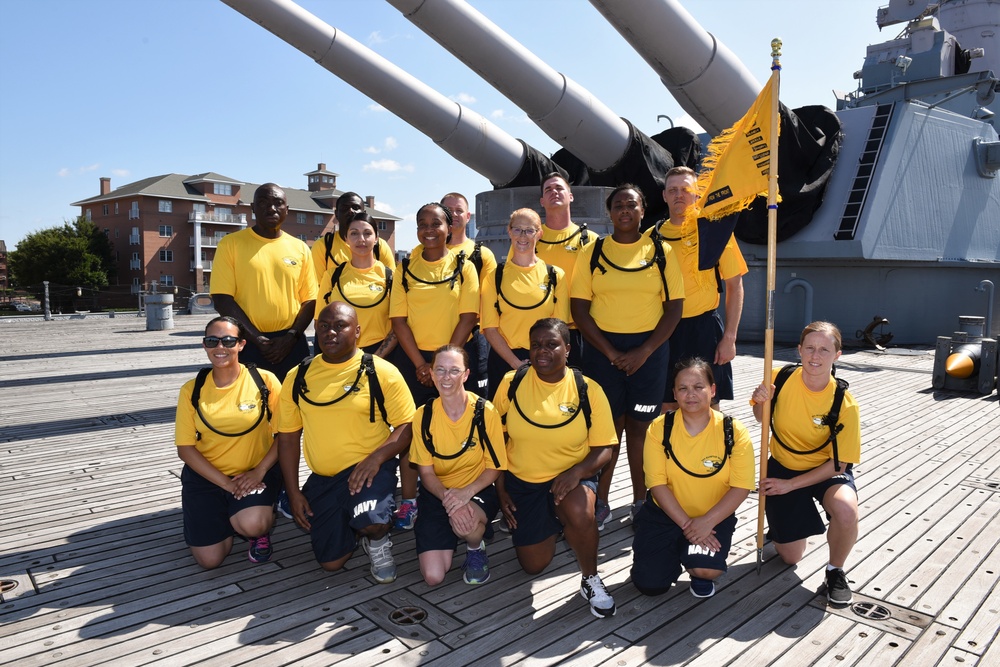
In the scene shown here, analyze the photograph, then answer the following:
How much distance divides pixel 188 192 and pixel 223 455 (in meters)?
51.4

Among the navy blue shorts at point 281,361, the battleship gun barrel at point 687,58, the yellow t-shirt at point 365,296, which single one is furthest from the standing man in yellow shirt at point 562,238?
the battleship gun barrel at point 687,58

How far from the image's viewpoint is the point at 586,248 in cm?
366

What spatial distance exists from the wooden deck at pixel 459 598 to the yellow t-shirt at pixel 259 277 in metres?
1.16

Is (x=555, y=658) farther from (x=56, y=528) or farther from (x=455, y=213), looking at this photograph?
(x=56, y=528)

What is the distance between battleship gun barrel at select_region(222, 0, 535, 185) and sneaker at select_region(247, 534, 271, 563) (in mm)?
6256

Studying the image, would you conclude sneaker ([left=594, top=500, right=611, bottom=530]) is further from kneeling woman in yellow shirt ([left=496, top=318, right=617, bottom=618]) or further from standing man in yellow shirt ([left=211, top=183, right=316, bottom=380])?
standing man in yellow shirt ([left=211, top=183, right=316, bottom=380])

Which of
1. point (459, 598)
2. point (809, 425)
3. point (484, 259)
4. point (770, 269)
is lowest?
point (459, 598)

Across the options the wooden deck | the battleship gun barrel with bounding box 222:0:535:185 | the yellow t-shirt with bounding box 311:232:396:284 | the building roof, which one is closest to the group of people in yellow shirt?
the wooden deck

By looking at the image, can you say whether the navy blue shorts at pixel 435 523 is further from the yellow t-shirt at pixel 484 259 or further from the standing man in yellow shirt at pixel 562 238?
the yellow t-shirt at pixel 484 259

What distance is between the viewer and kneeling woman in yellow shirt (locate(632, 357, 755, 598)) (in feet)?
9.37

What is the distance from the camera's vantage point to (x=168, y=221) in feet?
154

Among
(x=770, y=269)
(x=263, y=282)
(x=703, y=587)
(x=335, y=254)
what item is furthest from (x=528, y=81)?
(x=703, y=587)

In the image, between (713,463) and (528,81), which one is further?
(528,81)

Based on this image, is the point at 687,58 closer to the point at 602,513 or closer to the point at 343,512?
the point at 602,513
